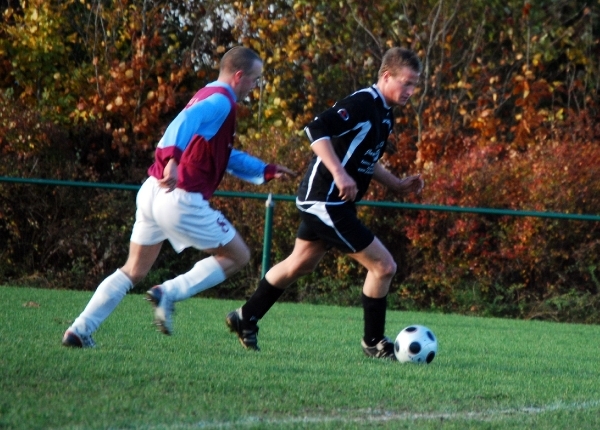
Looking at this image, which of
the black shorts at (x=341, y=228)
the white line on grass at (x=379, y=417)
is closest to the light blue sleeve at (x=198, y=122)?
the black shorts at (x=341, y=228)

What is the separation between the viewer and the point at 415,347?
646 cm

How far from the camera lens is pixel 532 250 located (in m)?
12.8

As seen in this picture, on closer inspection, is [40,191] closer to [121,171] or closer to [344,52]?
[121,171]

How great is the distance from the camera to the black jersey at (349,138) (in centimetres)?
638

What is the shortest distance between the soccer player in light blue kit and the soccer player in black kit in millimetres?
480

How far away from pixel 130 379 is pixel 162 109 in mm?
11382

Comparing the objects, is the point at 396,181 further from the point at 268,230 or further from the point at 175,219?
the point at 268,230

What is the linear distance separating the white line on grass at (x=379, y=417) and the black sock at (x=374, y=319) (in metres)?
1.83

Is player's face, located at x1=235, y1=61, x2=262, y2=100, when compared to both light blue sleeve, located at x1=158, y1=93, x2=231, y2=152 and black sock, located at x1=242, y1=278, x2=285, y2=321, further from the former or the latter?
black sock, located at x1=242, y1=278, x2=285, y2=321

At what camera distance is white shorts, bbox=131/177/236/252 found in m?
6.04

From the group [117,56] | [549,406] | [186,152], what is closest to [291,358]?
[186,152]

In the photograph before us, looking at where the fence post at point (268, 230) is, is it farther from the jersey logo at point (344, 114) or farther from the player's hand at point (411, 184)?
the jersey logo at point (344, 114)

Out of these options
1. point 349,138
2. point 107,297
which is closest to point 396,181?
point 349,138

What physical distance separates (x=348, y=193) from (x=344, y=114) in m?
0.53
